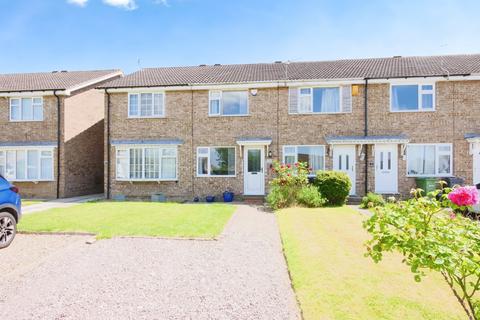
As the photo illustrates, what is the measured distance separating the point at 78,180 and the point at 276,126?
11.9 m

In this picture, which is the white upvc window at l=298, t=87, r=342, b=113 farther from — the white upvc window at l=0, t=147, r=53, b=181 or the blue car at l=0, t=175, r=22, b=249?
the white upvc window at l=0, t=147, r=53, b=181

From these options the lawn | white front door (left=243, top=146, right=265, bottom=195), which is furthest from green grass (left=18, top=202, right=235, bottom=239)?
white front door (left=243, top=146, right=265, bottom=195)

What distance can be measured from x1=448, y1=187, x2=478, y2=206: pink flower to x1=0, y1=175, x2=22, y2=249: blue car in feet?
28.1

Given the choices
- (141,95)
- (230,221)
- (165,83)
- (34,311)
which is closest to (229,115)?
(165,83)

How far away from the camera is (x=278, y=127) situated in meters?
15.4

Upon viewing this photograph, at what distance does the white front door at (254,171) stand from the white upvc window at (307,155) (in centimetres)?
126

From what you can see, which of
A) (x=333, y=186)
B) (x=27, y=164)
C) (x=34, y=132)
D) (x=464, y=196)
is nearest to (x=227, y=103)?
(x=333, y=186)

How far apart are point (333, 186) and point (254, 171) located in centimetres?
425

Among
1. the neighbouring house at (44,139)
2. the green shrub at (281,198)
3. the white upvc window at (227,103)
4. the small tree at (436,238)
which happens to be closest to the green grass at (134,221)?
the green shrub at (281,198)

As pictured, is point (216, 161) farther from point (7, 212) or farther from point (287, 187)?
point (7, 212)

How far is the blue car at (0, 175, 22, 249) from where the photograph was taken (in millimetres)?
6957

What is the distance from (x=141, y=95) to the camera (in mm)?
16328

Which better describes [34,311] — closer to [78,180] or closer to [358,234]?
[358,234]

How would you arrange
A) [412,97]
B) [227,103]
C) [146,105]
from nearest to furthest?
1. [412,97]
2. [227,103]
3. [146,105]
